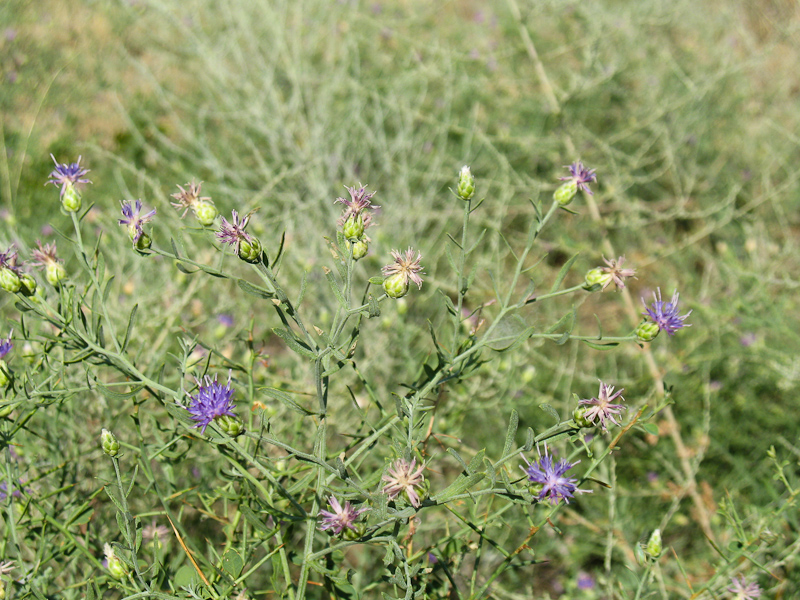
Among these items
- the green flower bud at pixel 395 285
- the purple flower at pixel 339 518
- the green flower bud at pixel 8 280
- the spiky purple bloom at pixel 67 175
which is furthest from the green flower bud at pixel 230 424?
the spiky purple bloom at pixel 67 175

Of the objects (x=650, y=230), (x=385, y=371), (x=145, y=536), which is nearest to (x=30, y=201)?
(x=385, y=371)

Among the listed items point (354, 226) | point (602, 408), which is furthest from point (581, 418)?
point (354, 226)

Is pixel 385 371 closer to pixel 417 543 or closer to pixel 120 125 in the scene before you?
pixel 417 543

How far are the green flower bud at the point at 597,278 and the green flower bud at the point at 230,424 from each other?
60 cm

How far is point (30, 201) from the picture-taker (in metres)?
3.56

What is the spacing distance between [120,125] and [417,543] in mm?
3908

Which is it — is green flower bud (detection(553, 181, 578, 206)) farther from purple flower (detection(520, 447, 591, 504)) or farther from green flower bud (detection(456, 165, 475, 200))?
purple flower (detection(520, 447, 591, 504))

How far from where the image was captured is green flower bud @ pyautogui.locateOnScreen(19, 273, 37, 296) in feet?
3.18

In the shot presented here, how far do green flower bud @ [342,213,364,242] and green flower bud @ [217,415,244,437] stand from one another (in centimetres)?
32

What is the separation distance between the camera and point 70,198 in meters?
1.01

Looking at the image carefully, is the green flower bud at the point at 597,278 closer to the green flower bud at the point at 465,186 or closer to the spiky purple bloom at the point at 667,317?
the spiky purple bloom at the point at 667,317

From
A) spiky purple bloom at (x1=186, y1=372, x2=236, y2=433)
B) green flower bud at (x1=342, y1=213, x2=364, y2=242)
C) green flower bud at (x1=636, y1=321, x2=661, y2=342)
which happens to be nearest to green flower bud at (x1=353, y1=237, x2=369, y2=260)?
green flower bud at (x1=342, y1=213, x2=364, y2=242)

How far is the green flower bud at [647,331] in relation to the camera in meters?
0.97

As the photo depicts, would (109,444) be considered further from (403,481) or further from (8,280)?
(403,481)
